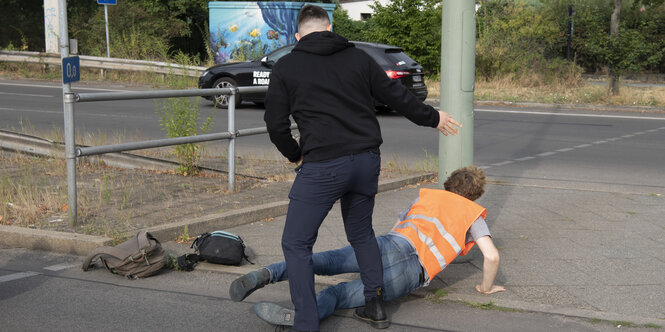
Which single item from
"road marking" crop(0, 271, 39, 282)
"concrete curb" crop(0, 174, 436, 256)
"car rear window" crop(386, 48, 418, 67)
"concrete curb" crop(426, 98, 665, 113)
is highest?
"car rear window" crop(386, 48, 418, 67)

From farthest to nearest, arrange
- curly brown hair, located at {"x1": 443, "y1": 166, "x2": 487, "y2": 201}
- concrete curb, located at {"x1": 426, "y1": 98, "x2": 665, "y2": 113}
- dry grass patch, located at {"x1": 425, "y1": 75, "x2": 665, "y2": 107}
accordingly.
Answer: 1. dry grass patch, located at {"x1": 425, "y1": 75, "x2": 665, "y2": 107}
2. concrete curb, located at {"x1": 426, "y1": 98, "x2": 665, "y2": 113}
3. curly brown hair, located at {"x1": 443, "y1": 166, "x2": 487, "y2": 201}

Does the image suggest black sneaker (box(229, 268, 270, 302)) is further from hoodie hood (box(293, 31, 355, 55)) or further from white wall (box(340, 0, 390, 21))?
white wall (box(340, 0, 390, 21))

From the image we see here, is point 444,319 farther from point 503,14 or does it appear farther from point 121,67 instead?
point 503,14

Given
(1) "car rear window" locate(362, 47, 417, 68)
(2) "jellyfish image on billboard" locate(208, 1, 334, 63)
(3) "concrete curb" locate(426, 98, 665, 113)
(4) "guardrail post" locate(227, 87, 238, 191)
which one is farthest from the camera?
(2) "jellyfish image on billboard" locate(208, 1, 334, 63)

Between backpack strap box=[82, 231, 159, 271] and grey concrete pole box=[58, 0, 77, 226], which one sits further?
grey concrete pole box=[58, 0, 77, 226]

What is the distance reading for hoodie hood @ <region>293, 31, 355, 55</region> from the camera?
12.6 ft

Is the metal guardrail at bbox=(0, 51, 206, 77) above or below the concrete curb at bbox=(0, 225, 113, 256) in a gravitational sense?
above

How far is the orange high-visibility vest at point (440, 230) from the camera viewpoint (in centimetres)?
456

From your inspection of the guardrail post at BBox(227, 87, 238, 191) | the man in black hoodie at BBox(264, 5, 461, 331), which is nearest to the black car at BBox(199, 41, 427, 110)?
the guardrail post at BBox(227, 87, 238, 191)

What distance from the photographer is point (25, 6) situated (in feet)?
133

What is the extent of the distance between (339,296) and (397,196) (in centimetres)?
382

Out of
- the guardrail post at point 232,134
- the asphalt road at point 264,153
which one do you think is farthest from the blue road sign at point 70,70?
the guardrail post at point 232,134

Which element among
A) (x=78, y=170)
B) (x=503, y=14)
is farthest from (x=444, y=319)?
(x=503, y=14)

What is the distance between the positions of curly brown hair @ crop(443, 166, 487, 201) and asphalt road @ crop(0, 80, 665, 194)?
15.5 ft
